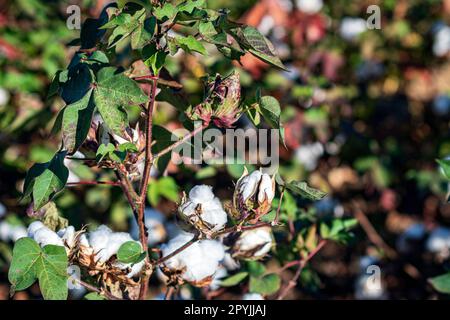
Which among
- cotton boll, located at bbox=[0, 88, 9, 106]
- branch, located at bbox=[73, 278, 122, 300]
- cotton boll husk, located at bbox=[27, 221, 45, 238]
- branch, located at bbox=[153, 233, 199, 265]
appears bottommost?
cotton boll, located at bbox=[0, 88, 9, 106]

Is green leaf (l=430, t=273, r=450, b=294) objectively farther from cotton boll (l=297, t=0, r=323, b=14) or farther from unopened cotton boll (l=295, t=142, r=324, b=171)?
cotton boll (l=297, t=0, r=323, b=14)

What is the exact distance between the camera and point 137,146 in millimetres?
1157

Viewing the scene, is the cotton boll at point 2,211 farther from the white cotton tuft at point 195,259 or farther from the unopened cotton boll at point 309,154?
the unopened cotton boll at point 309,154

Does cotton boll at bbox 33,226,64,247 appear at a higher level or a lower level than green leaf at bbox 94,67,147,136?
lower

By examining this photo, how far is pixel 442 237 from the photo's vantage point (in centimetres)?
224

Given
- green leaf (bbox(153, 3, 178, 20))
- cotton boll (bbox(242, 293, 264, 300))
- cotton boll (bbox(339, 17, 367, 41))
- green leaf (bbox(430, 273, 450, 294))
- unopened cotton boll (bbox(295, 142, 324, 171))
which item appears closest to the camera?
green leaf (bbox(153, 3, 178, 20))

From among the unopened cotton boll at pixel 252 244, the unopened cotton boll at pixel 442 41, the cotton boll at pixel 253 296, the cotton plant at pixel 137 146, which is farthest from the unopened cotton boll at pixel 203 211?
the unopened cotton boll at pixel 442 41

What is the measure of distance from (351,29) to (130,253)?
2.06 metres

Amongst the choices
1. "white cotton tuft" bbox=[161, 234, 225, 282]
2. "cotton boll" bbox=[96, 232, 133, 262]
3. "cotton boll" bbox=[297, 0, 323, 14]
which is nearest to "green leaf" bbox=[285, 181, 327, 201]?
"white cotton tuft" bbox=[161, 234, 225, 282]

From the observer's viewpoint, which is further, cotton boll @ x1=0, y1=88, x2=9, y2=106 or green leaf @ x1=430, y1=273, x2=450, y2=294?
cotton boll @ x1=0, y1=88, x2=9, y2=106

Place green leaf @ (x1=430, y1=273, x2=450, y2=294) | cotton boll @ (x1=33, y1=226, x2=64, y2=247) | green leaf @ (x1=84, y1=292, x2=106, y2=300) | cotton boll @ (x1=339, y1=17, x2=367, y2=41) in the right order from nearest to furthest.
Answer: cotton boll @ (x1=33, y1=226, x2=64, y2=247), green leaf @ (x1=84, y1=292, x2=106, y2=300), green leaf @ (x1=430, y1=273, x2=450, y2=294), cotton boll @ (x1=339, y1=17, x2=367, y2=41)

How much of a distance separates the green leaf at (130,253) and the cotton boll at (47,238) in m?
0.11

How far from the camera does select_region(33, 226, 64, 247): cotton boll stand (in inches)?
43.5
